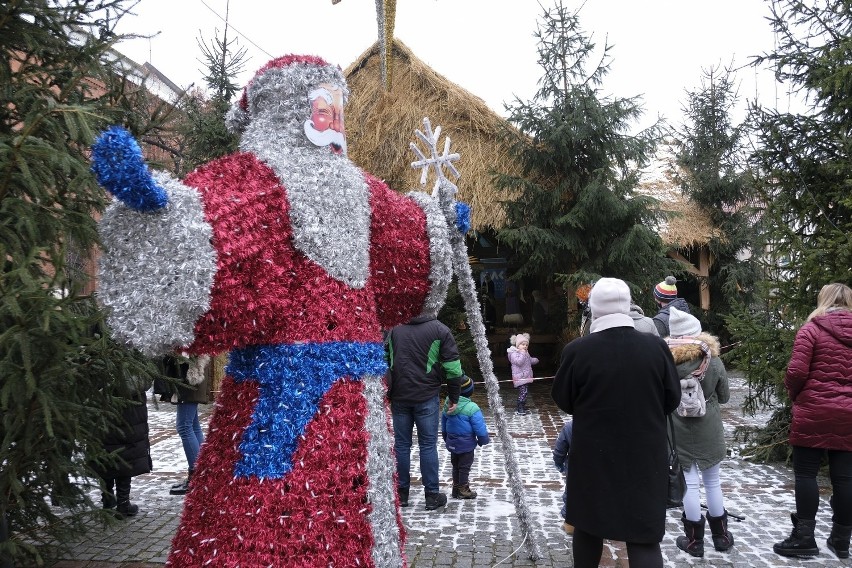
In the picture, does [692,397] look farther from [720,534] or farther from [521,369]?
[521,369]

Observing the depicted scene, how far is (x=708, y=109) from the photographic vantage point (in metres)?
15.6

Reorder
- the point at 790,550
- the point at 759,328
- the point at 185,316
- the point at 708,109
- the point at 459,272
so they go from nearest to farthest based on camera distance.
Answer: the point at 185,316 → the point at 459,272 → the point at 790,550 → the point at 759,328 → the point at 708,109

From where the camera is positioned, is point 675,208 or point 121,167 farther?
point 675,208

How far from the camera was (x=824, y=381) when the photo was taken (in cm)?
406

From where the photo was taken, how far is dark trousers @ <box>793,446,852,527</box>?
402 cm

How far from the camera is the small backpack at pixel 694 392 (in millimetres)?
4031

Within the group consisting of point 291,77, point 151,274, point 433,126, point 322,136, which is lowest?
point 151,274

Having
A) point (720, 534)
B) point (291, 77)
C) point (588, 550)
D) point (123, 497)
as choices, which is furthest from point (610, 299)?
point (123, 497)

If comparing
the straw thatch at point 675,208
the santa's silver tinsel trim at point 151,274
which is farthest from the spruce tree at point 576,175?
the santa's silver tinsel trim at point 151,274

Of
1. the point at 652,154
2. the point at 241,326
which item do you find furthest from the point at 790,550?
the point at 652,154

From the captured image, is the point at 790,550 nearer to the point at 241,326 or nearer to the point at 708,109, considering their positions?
the point at 241,326

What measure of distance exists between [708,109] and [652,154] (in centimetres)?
640

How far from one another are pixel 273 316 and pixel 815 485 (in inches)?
145

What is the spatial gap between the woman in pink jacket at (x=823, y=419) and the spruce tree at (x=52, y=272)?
405cm
